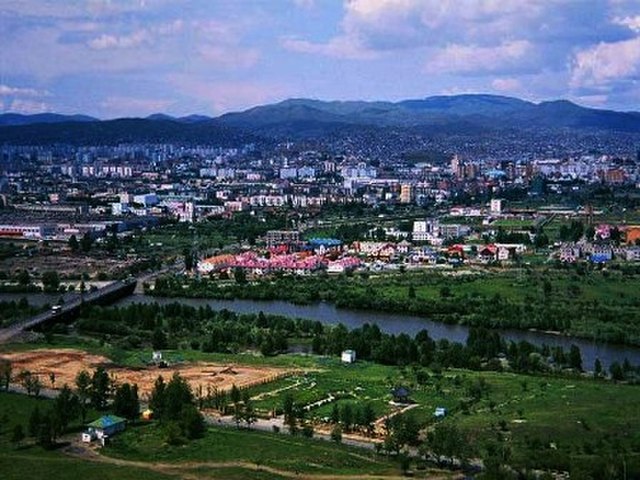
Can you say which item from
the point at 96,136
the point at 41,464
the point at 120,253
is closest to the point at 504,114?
the point at 96,136

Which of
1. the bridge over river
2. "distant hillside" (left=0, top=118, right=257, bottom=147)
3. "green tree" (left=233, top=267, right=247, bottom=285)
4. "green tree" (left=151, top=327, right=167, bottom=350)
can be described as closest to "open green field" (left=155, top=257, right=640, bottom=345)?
"green tree" (left=233, top=267, right=247, bottom=285)

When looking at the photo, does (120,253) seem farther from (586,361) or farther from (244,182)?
(244,182)

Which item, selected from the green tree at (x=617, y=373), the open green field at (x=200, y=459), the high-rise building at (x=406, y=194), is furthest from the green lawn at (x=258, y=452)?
the high-rise building at (x=406, y=194)

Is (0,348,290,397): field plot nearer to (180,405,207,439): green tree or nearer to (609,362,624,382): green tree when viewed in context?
(180,405,207,439): green tree

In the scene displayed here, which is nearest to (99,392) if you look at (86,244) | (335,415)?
(335,415)

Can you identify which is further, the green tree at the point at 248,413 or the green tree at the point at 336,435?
the green tree at the point at 248,413

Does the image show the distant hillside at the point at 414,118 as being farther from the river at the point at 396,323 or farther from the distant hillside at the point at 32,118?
the river at the point at 396,323
